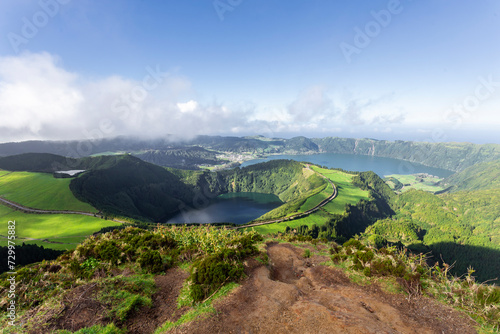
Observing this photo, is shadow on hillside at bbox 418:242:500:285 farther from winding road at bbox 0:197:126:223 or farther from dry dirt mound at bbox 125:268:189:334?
winding road at bbox 0:197:126:223

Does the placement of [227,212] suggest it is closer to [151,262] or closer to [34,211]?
[34,211]

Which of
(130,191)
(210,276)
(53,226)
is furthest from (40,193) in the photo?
(210,276)

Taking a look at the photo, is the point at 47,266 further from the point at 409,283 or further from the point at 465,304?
the point at 465,304

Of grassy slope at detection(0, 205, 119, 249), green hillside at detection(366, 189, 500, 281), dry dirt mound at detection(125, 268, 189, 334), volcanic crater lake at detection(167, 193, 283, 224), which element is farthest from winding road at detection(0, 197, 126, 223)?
green hillside at detection(366, 189, 500, 281)

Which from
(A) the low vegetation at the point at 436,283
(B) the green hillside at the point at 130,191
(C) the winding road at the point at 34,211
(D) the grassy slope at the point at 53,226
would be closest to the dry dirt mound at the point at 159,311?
(A) the low vegetation at the point at 436,283

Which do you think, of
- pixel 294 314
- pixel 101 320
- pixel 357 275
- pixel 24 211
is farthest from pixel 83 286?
pixel 24 211
